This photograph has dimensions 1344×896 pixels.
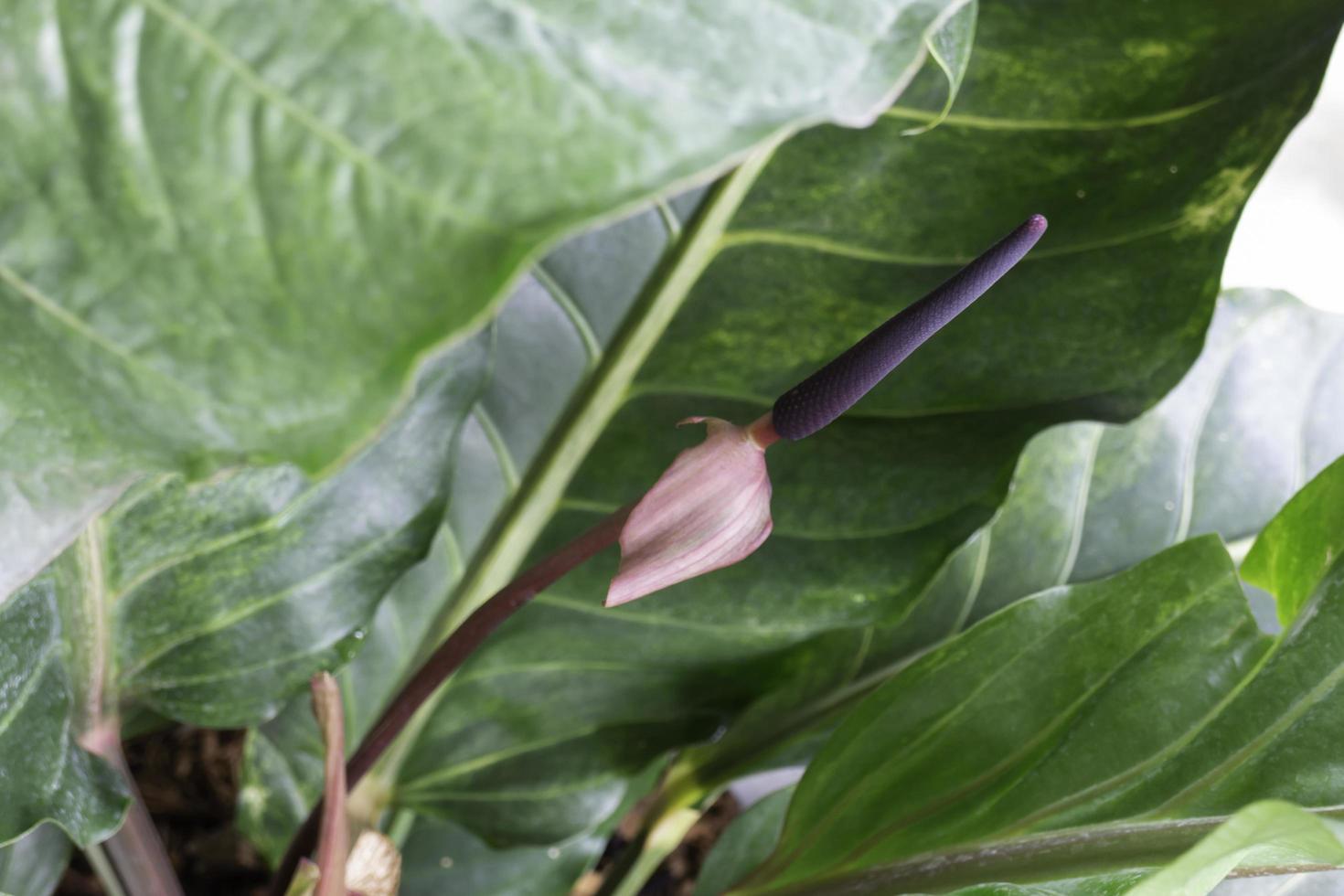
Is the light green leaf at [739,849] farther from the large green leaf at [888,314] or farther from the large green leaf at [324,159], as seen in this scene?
the large green leaf at [324,159]

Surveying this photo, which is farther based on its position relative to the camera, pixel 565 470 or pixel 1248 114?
pixel 565 470

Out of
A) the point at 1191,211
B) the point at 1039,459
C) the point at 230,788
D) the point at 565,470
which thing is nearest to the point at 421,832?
the point at 230,788

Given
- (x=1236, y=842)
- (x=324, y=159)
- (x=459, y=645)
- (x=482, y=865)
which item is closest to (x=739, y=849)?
(x=482, y=865)

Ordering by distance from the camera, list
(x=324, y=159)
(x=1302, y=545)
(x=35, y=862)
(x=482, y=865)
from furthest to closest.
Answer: (x=482, y=865) → (x=35, y=862) → (x=1302, y=545) → (x=324, y=159)

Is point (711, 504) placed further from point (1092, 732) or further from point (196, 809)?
point (196, 809)

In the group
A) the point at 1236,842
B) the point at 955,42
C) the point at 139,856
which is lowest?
the point at 139,856

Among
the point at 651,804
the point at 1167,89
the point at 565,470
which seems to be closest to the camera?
the point at 1167,89

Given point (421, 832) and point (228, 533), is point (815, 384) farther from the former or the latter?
point (421, 832)
